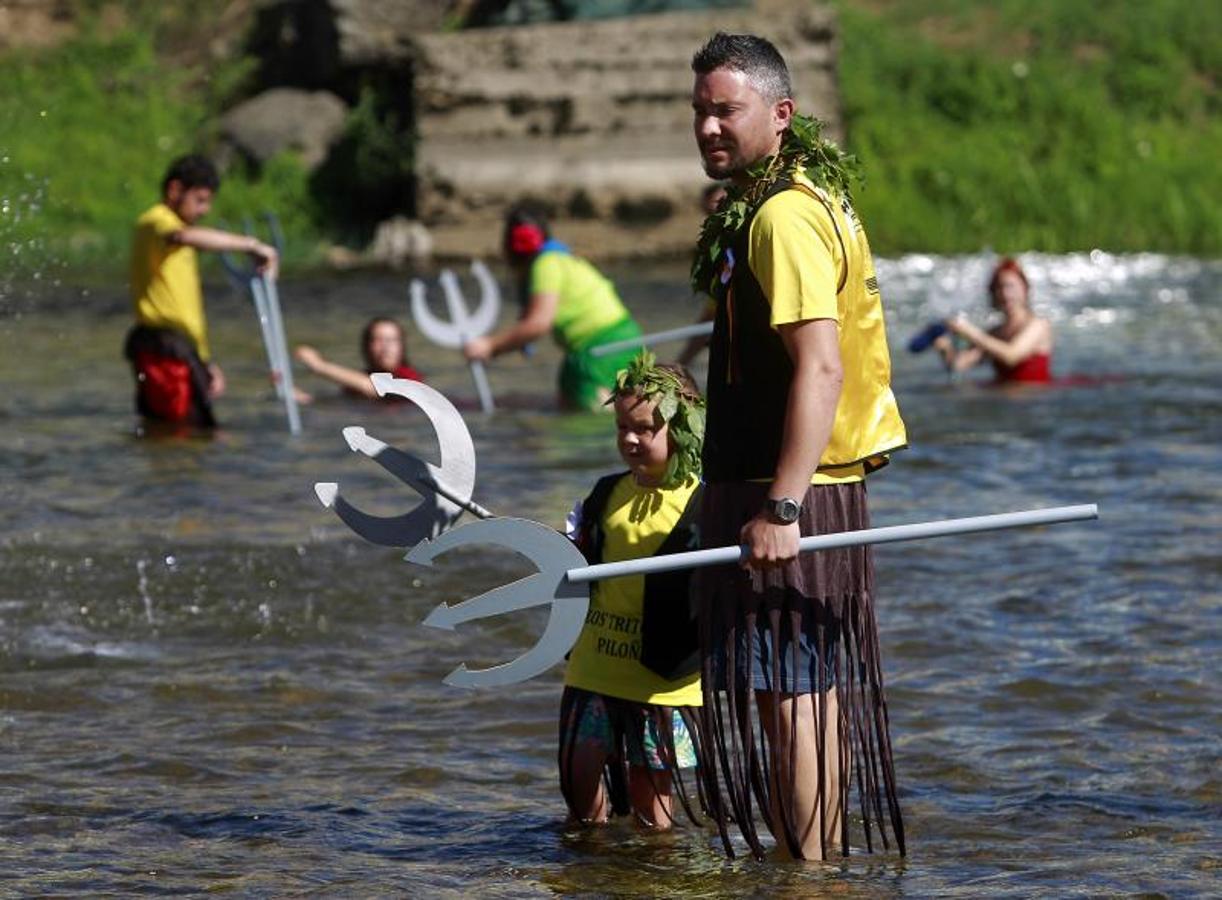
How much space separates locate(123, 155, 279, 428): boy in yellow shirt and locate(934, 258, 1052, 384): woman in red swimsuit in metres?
4.37

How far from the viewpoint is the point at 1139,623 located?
842cm

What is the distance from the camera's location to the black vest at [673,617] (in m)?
5.58

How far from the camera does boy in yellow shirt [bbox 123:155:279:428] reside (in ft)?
41.9

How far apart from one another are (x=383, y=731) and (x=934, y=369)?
10.1 metres

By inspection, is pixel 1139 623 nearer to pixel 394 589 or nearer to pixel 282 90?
pixel 394 589

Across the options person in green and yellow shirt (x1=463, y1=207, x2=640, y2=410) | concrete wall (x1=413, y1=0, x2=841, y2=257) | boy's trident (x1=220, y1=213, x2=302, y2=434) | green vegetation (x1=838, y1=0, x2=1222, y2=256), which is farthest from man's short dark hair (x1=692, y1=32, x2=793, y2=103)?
green vegetation (x1=838, y1=0, x2=1222, y2=256)

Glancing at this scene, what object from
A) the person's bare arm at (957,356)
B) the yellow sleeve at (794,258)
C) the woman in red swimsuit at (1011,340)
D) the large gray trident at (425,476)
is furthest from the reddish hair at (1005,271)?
the yellow sleeve at (794,258)

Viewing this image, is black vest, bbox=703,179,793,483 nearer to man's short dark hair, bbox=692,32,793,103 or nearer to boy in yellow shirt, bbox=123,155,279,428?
man's short dark hair, bbox=692,32,793,103

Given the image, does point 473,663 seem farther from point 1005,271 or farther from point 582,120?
point 582,120

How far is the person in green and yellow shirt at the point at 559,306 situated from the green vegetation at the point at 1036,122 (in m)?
12.4

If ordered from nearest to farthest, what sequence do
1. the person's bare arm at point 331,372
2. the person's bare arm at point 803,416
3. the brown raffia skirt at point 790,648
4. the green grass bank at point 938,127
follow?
the person's bare arm at point 803,416 < the brown raffia skirt at point 790,648 < the person's bare arm at point 331,372 < the green grass bank at point 938,127

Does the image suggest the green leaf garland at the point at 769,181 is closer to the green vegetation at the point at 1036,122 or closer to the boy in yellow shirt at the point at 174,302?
the boy in yellow shirt at the point at 174,302

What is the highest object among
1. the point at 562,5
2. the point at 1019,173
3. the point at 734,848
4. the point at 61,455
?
the point at 562,5

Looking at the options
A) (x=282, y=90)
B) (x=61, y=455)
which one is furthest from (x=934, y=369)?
(x=282, y=90)
